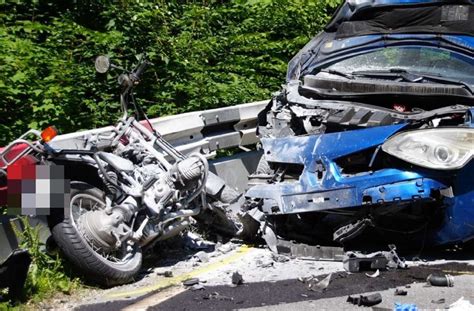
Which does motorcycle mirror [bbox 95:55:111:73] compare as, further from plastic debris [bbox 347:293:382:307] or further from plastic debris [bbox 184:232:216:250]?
plastic debris [bbox 347:293:382:307]

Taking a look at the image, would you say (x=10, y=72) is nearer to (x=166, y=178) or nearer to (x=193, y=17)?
(x=166, y=178)

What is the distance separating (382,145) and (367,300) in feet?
4.42

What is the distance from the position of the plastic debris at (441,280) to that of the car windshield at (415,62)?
1839 mm

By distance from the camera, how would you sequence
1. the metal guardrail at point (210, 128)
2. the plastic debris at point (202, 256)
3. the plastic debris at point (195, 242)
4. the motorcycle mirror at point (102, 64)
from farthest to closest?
the metal guardrail at point (210, 128) < the plastic debris at point (195, 242) < the plastic debris at point (202, 256) < the motorcycle mirror at point (102, 64)

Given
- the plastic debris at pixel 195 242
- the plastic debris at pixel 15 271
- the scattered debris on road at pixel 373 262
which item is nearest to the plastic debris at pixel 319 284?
the scattered debris on road at pixel 373 262

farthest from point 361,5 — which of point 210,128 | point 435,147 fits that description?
point 435,147

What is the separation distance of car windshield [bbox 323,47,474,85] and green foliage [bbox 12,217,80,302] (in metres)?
3.25

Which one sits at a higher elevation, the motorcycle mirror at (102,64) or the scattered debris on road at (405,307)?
the motorcycle mirror at (102,64)

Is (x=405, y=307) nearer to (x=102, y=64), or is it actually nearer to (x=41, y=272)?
(x=41, y=272)

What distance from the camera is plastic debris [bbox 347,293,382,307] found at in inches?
205

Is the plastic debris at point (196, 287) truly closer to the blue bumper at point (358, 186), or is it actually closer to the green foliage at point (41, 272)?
the green foliage at point (41, 272)

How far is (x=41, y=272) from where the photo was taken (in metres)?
5.75

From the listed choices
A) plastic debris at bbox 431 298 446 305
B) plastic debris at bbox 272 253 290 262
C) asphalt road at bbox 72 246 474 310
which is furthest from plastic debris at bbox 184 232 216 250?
plastic debris at bbox 431 298 446 305

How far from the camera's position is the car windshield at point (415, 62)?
22.5 feet
